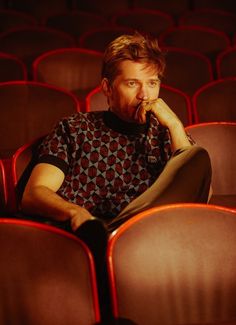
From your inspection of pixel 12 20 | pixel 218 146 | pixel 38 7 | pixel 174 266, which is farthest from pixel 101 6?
pixel 174 266

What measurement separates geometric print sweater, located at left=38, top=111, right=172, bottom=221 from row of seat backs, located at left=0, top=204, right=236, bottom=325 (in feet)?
0.69

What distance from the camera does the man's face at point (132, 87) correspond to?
89 centimetres

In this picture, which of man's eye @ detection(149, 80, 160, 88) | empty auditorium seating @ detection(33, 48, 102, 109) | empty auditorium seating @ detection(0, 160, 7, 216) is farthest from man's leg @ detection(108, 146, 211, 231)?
empty auditorium seating @ detection(33, 48, 102, 109)

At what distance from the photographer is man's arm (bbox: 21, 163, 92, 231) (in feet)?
2.53

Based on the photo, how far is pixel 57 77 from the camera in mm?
1511

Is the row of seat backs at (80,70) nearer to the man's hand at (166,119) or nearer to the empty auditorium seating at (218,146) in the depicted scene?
the empty auditorium seating at (218,146)

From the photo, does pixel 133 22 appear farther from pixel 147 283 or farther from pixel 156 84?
pixel 147 283

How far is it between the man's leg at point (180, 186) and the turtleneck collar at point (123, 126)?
0.43ft

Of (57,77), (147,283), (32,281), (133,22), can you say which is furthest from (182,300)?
(133,22)

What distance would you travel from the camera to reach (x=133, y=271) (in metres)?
0.66

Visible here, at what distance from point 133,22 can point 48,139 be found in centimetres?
126

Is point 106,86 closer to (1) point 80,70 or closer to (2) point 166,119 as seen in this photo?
(2) point 166,119

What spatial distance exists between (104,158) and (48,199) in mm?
153

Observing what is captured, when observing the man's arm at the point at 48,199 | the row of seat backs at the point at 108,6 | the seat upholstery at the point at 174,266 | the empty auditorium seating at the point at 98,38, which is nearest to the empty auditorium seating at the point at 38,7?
the row of seat backs at the point at 108,6
